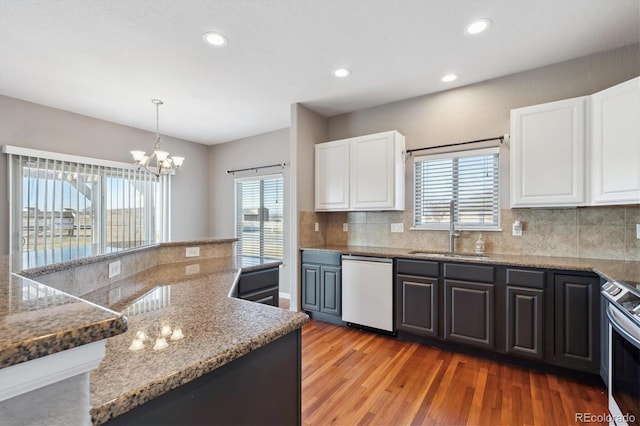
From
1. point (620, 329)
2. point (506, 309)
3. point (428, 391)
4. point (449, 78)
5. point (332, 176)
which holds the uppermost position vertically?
point (449, 78)

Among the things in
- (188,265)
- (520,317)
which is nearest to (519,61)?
(520,317)

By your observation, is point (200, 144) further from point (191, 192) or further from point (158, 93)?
point (158, 93)

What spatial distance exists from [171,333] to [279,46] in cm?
235

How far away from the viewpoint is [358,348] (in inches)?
112

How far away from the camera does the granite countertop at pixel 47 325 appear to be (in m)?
0.41

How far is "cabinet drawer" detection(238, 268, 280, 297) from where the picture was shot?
213cm

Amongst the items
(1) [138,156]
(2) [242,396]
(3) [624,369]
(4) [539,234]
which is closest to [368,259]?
(4) [539,234]

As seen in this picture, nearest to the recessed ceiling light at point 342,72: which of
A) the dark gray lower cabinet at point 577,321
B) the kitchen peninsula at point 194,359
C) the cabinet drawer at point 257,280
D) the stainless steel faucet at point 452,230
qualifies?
the stainless steel faucet at point 452,230

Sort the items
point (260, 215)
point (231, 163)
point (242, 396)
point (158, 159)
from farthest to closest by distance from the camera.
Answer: point (231, 163) → point (260, 215) → point (158, 159) → point (242, 396)

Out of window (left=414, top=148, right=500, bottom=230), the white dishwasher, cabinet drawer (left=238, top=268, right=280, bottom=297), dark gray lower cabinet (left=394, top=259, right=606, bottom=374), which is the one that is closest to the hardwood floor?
dark gray lower cabinet (left=394, top=259, right=606, bottom=374)

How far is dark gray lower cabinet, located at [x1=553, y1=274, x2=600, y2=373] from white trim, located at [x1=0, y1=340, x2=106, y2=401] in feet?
9.37

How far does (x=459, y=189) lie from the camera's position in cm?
326

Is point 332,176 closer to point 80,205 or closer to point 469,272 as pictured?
point 469,272

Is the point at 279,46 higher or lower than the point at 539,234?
higher
